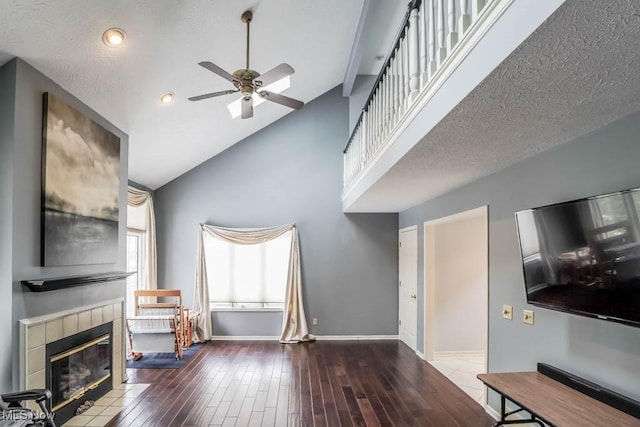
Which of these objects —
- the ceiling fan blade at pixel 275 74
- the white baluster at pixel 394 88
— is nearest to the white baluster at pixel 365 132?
the white baluster at pixel 394 88

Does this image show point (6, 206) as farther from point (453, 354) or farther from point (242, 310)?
point (453, 354)

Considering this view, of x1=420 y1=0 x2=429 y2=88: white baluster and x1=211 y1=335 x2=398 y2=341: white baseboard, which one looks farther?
x1=211 y1=335 x2=398 y2=341: white baseboard

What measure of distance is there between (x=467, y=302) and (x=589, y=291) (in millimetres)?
3592

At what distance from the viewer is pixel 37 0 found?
2521 mm

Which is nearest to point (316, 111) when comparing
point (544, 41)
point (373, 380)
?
point (373, 380)

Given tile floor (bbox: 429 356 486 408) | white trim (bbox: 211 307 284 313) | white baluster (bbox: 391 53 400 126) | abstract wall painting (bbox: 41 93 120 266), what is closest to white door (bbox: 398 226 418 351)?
tile floor (bbox: 429 356 486 408)

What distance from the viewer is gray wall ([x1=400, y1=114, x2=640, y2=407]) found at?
2217 millimetres

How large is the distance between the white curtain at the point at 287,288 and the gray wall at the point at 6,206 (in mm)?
3775

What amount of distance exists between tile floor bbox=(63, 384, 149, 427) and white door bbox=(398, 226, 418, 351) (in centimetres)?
384

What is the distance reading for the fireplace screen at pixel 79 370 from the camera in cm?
327

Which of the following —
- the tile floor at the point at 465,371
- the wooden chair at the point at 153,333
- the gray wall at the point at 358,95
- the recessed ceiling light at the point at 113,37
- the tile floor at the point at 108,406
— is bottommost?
the tile floor at the point at 465,371

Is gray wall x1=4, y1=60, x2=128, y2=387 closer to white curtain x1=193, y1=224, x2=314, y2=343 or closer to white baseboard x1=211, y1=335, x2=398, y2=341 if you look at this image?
white curtain x1=193, y1=224, x2=314, y2=343

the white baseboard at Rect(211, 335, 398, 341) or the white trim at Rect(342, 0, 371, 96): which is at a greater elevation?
the white trim at Rect(342, 0, 371, 96)

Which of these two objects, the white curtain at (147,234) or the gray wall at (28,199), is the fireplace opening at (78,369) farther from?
the white curtain at (147,234)
